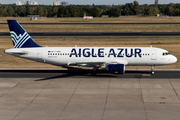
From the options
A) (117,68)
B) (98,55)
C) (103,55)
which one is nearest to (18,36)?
(98,55)

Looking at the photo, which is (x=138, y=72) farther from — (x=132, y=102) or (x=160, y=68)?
(x=132, y=102)

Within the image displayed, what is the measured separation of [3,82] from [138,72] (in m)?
21.5

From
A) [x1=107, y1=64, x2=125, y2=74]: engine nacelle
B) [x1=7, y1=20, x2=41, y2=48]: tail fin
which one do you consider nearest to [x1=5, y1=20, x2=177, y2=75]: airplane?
[x1=7, y1=20, x2=41, y2=48]: tail fin

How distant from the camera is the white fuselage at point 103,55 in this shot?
43562mm

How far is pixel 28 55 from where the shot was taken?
44562 millimetres

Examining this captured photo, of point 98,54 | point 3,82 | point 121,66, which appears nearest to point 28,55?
point 3,82

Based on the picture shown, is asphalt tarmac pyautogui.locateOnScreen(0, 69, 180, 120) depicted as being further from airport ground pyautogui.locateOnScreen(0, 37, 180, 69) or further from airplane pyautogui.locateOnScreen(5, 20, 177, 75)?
airport ground pyautogui.locateOnScreen(0, 37, 180, 69)

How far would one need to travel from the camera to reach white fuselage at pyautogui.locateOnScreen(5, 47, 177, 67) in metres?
43.6

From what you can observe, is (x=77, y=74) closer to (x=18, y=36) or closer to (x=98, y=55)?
(x=98, y=55)

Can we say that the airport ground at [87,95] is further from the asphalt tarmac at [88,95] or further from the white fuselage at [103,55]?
the white fuselage at [103,55]

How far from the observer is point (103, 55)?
4372 cm

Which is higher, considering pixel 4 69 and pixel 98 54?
pixel 98 54

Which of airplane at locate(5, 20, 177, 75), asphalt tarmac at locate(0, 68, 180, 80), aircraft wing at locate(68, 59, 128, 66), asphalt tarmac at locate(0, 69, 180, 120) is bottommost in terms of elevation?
asphalt tarmac at locate(0, 69, 180, 120)

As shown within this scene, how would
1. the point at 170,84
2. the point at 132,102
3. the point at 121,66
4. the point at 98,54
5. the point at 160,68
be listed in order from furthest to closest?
the point at 160,68 < the point at 98,54 < the point at 121,66 < the point at 170,84 < the point at 132,102
